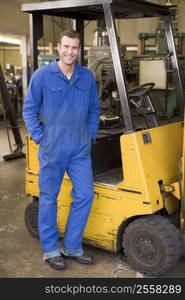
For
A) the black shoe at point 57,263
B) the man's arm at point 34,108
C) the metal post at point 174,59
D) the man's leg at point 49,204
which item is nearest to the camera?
the man's arm at point 34,108

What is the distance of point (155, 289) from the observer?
2.95 metres

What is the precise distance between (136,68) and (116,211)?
10080 mm

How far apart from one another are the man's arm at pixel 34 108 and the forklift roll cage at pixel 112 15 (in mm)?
615

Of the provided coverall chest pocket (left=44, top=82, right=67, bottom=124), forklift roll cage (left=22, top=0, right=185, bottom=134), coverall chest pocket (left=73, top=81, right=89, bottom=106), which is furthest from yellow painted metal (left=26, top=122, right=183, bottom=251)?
coverall chest pocket (left=44, top=82, right=67, bottom=124)

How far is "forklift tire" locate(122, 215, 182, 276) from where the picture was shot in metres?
→ 3.00

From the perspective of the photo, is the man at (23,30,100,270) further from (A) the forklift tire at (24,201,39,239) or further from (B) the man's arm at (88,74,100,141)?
(A) the forklift tire at (24,201,39,239)

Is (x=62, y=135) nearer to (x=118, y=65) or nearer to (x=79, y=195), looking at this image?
(x=79, y=195)

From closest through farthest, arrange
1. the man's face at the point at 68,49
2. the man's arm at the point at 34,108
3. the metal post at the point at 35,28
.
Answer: the man's face at the point at 68,49, the man's arm at the point at 34,108, the metal post at the point at 35,28

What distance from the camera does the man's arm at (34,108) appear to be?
3.03 m

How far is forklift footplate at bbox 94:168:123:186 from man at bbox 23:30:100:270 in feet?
0.61

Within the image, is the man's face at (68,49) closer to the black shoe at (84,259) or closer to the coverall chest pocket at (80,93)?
the coverall chest pocket at (80,93)

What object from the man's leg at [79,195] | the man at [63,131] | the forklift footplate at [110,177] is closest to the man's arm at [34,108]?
the man at [63,131]

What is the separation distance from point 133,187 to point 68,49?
1.17 m

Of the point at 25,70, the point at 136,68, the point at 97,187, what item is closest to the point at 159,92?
the point at 136,68
